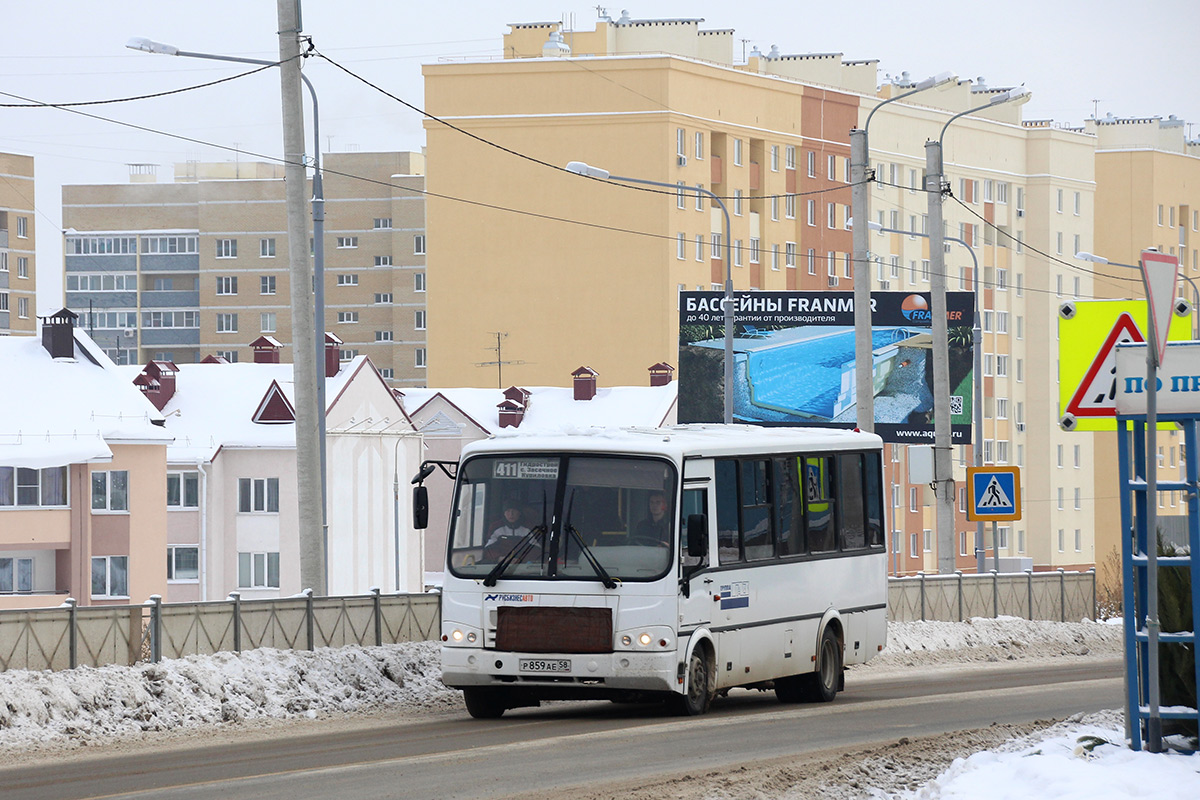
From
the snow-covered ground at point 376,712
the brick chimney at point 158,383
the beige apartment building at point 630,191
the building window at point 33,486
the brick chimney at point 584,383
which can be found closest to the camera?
the snow-covered ground at point 376,712

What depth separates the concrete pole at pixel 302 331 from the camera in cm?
2156

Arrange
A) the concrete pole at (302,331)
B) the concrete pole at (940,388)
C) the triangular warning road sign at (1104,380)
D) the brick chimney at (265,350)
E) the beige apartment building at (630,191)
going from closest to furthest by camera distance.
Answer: the triangular warning road sign at (1104,380) < the concrete pole at (302,331) < the concrete pole at (940,388) < the brick chimney at (265,350) < the beige apartment building at (630,191)

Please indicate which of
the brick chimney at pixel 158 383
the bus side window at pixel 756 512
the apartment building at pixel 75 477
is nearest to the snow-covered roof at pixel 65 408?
the apartment building at pixel 75 477

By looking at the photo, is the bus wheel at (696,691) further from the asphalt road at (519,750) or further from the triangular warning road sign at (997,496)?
the triangular warning road sign at (997,496)

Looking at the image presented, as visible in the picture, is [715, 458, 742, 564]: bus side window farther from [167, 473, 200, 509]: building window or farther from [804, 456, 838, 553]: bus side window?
[167, 473, 200, 509]: building window

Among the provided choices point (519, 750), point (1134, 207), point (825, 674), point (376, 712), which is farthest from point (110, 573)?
point (1134, 207)

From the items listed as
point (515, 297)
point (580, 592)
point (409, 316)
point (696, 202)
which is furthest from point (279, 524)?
→ point (409, 316)

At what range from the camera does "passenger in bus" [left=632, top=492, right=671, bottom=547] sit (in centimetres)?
1791

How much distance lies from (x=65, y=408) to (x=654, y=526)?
52.2 m

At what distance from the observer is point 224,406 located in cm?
7900

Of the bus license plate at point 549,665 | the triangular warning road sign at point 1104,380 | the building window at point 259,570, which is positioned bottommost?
the building window at point 259,570

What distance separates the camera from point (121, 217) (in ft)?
554

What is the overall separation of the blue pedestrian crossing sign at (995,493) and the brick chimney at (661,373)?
56896 millimetres

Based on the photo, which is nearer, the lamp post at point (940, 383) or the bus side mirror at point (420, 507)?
the bus side mirror at point (420, 507)
